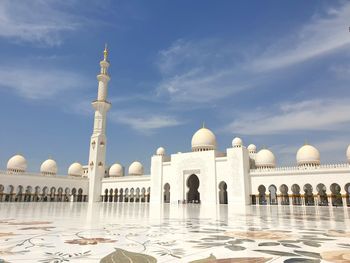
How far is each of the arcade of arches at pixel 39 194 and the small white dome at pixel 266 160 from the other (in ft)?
66.3

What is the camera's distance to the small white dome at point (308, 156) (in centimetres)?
2427

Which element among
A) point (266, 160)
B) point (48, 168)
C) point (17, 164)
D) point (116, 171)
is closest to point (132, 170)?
point (116, 171)

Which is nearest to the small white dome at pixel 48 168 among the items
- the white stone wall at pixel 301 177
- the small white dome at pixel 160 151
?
the small white dome at pixel 160 151

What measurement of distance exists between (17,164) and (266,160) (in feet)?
88.8

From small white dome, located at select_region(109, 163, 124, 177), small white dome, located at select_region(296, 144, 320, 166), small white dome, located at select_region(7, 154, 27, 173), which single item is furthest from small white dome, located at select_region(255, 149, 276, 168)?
small white dome, located at select_region(7, 154, 27, 173)

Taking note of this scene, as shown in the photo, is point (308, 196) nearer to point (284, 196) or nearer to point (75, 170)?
point (284, 196)

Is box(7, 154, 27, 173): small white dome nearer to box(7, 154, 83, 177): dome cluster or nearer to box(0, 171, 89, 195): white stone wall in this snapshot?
box(7, 154, 83, 177): dome cluster

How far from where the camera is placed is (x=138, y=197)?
109 ft

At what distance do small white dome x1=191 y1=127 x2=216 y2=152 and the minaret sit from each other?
1085cm

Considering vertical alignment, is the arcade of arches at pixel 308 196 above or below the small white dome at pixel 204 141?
below

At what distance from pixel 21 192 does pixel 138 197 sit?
40.7ft

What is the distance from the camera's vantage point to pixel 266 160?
26.6 meters

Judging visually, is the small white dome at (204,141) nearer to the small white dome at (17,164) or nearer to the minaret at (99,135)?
the minaret at (99,135)

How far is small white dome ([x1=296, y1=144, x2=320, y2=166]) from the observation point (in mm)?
24266
